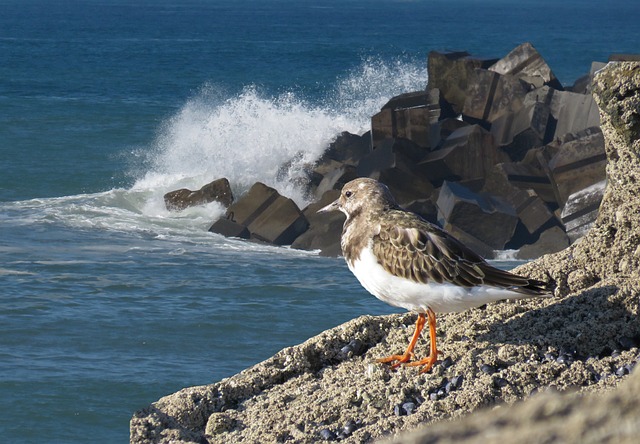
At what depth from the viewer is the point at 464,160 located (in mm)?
24500

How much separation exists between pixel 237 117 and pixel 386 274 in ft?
96.2

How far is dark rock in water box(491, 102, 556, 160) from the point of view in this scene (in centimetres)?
2600

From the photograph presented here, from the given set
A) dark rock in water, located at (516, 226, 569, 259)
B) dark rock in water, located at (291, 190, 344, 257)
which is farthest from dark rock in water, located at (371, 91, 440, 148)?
dark rock in water, located at (516, 226, 569, 259)

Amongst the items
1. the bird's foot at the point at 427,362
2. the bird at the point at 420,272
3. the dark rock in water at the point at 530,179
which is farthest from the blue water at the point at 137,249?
the bird's foot at the point at 427,362

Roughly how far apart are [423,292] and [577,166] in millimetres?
17655

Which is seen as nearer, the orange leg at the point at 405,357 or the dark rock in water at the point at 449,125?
the orange leg at the point at 405,357

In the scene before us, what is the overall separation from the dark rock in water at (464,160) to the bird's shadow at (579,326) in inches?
735

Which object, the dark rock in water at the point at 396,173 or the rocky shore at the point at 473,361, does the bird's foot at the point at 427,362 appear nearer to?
the rocky shore at the point at 473,361

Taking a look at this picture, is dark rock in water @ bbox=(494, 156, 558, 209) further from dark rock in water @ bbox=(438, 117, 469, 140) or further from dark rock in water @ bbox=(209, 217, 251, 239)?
dark rock in water @ bbox=(209, 217, 251, 239)

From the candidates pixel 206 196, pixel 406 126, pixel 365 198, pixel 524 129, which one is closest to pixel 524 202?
pixel 524 129

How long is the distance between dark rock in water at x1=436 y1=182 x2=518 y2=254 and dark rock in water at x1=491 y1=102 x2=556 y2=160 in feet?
15.7

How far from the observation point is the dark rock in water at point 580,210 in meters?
20.9

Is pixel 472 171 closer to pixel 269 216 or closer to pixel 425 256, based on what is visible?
pixel 269 216

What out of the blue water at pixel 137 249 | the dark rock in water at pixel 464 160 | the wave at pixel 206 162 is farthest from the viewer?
the wave at pixel 206 162
